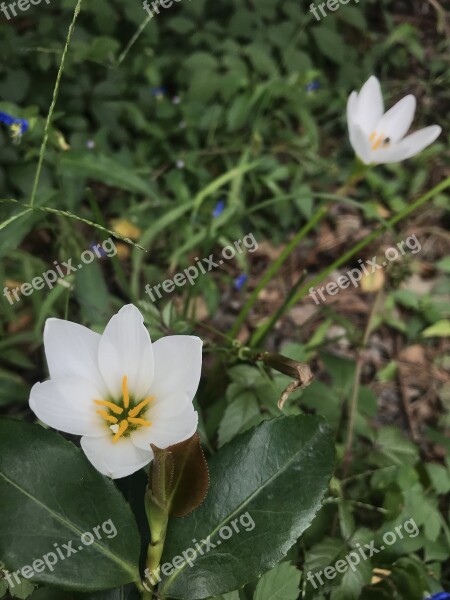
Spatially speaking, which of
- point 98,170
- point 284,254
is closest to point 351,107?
point 284,254

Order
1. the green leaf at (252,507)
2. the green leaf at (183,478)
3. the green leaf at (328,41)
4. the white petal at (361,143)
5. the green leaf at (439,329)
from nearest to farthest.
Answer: the green leaf at (183,478) → the green leaf at (252,507) → the white petal at (361,143) → the green leaf at (439,329) → the green leaf at (328,41)

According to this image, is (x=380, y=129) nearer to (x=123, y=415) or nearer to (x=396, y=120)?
(x=396, y=120)

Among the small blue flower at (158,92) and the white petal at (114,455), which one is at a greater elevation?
the small blue flower at (158,92)

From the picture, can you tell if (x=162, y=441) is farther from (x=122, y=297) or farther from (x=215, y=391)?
(x=122, y=297)

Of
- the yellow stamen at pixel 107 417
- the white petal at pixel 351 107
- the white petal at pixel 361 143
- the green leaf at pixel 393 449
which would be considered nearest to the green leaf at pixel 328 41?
the white petal at pixel 351 107

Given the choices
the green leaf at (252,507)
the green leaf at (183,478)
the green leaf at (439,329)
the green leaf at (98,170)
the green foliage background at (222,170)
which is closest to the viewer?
the green leaf at (183,478)

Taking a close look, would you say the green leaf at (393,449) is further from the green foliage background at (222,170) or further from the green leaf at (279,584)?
the green leaf at (279,584)

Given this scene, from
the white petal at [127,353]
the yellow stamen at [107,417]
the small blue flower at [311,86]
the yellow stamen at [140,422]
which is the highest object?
the small blue flower at [311,86]
